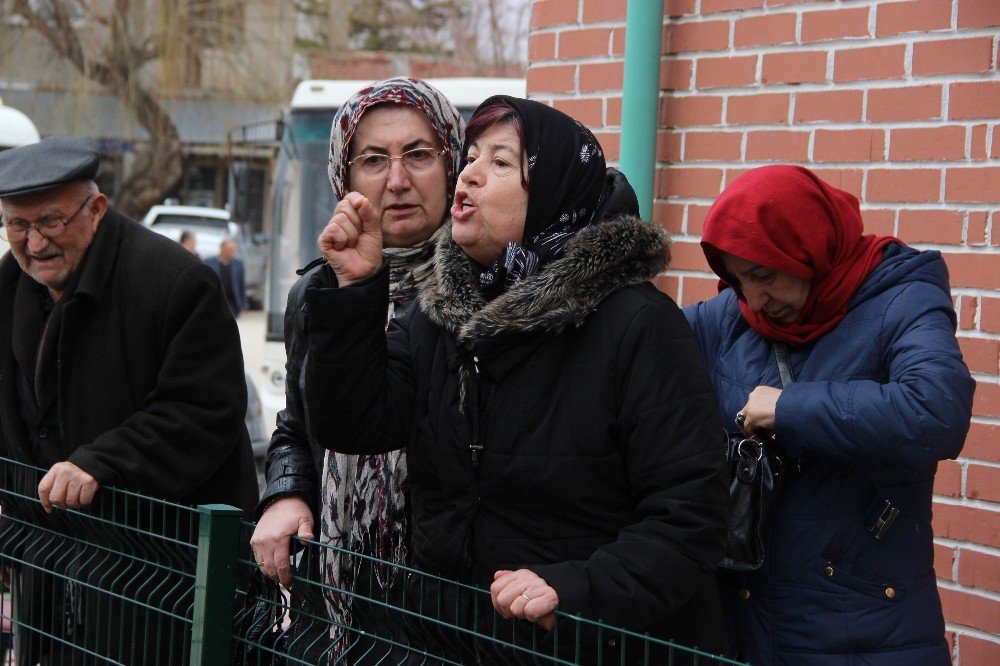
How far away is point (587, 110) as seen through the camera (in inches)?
152

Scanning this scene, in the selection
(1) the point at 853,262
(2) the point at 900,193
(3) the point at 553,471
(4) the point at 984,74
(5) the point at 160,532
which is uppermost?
(4) the point at 984,74

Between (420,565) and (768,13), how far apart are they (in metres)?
2.07

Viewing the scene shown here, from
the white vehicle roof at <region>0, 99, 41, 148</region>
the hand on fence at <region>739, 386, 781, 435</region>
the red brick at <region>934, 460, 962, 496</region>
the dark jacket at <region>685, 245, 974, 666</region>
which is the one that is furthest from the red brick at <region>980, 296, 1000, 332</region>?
the white vehicle roof at <region>0, 99, 41, 148</region>

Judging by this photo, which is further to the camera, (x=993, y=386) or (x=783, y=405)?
(x=993, y=386)

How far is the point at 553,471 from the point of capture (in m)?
2.01

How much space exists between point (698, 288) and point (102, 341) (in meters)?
1.71

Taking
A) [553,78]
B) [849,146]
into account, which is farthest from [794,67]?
[553,78]

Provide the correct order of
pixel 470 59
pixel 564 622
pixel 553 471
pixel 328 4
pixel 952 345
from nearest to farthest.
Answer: pixel 564 622 < pixel 553 471 < pixel 952 345 < pixel 328 4 < pixel 470 59

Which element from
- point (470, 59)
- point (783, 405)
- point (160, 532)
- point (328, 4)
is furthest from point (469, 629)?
point (470, 59)

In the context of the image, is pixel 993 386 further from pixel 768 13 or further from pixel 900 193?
pixel 768 13

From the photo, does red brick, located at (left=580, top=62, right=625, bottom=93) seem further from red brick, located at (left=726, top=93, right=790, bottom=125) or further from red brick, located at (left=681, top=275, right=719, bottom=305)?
red brick, located at (left=681, top=275, right=719, bottom=305)

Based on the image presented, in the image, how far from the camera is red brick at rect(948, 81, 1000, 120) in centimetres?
301

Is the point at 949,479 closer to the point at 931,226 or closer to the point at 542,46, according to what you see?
the point at 931,226

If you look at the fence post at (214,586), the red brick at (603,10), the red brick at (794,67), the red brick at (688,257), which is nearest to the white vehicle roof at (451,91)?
the red brick at (603,10)
